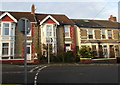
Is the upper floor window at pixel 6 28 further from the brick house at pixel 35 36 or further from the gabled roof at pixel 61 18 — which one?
the gabled roof at pixel 61 18

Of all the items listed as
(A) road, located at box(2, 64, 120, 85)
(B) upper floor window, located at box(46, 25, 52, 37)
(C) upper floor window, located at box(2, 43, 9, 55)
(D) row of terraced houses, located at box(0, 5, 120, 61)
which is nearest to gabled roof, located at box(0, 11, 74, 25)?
(D) row of terraced houses, located at box(0, 5, 120, 61)

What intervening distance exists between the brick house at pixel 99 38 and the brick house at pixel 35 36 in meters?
2.26

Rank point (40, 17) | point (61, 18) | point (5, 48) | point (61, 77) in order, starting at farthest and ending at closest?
point (61, 18), point (40, 17), point (5, 48), point (61, 77)

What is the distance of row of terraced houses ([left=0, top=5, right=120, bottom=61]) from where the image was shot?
2589 centimetres

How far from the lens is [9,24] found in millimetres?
26047

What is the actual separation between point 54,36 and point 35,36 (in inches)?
124

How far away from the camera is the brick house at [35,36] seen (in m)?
25.6

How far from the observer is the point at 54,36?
2828 centimetres

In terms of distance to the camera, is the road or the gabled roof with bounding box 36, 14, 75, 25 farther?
the gabled roof with bounding box 36, 14, 75, 25

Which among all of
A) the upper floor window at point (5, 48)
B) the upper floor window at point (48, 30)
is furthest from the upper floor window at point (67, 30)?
the upper floor window at point (5, 48)

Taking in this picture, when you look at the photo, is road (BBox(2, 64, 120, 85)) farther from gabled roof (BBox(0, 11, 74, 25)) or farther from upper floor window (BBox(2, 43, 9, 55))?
gabled roof (BBox(0, 11, 74, 25))

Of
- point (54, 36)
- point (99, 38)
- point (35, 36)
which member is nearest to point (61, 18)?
point (54, 36)

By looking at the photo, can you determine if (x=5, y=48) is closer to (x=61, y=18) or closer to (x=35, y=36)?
(x=35, y=36)

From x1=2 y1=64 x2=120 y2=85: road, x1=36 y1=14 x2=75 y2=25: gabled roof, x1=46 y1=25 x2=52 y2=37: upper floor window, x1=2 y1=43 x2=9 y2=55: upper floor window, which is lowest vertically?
x1=2 y1=64 x2=120 y2=85: road
